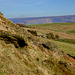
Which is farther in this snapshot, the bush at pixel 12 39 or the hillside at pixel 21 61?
the bush at pixel 12 39

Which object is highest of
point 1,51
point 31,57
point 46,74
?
point 1,51

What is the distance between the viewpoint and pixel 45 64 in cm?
1938

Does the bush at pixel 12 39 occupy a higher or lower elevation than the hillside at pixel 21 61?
higher

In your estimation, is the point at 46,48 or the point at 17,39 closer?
the point at 17,39

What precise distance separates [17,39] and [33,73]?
748cm

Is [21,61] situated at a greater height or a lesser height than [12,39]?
lesser

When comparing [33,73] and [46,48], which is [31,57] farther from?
[46,48]

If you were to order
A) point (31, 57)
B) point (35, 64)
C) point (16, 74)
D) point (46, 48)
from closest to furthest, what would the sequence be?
point (16, 74), point (35, 64), point (31, 57), point (46, 48)

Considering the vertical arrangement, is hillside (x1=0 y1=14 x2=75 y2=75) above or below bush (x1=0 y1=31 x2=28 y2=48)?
below

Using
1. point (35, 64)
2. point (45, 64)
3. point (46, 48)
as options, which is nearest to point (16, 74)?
point (35, 64)

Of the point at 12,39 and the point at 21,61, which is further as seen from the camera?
the point at 12,39

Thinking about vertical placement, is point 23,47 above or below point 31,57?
above

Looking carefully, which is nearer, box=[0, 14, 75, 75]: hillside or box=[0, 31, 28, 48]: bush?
box=[0, 14, 75, 75]: hillside

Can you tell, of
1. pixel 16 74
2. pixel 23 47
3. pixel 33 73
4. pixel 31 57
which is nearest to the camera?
pixel 16 74
